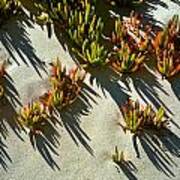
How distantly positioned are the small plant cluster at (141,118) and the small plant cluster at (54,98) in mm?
657

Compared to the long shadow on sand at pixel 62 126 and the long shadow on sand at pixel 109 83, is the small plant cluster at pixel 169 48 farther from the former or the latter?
the long shadow on sand at pixel 62 126

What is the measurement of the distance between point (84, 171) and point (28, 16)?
8.03 feet

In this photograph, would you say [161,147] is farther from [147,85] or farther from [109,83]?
[109,83]

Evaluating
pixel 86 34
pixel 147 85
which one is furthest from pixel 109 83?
pixel 86 34

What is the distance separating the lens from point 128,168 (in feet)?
18.6

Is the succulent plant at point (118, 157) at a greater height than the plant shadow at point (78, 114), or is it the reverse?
the plant shadow at point (78, 114)

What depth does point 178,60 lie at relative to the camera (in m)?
6.36

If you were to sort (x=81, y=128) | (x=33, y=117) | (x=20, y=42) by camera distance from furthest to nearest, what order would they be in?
(x=20, y=42), (x=81, y=128), (x=33, y=117)

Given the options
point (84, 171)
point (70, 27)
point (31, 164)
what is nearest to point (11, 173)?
point (31, 164)

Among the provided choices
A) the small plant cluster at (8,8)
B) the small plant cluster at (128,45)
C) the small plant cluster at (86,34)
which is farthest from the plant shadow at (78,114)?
the small plant cluster at (8,8)

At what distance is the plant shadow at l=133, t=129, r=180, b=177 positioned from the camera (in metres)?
5.74

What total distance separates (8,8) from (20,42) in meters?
0.50

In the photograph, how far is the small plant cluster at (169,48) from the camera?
636cm

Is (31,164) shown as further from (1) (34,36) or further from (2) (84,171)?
(1) (34,36)
